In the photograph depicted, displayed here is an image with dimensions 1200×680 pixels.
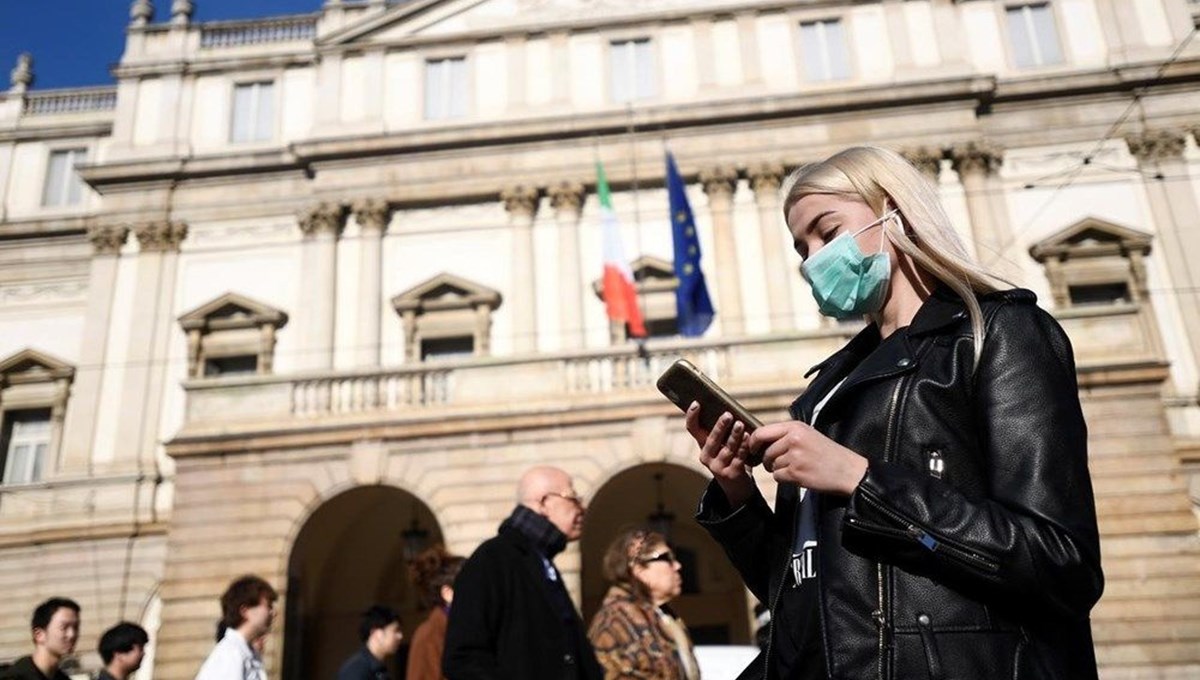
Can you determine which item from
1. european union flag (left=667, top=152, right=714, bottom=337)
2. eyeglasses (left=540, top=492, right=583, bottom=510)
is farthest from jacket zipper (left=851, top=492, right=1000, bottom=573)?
european union flag (left=667, top=152, right=714, bottom=337)

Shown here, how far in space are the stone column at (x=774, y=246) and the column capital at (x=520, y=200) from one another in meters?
4.68

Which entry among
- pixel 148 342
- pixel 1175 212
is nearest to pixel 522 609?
pixel 148 342

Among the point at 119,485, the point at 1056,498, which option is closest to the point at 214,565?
the point at 119,485

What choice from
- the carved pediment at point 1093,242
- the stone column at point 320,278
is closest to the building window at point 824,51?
the carved pediment at point 1093,242

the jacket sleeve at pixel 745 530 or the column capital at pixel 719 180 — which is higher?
the column capital at pixel 719 180

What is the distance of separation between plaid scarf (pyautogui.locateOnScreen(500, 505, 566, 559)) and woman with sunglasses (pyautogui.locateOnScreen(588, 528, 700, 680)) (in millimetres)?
469

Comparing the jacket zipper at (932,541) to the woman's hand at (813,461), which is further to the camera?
the woman's hand at (813,461)

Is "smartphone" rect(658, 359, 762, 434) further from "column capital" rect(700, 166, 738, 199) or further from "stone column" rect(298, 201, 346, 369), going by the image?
"column capital" rect(700, 166, 738, 199)

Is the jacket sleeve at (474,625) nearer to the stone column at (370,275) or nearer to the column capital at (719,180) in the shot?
the stone column at (370,275)

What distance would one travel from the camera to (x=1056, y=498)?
164 centimetres

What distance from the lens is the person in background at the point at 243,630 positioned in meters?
5.45

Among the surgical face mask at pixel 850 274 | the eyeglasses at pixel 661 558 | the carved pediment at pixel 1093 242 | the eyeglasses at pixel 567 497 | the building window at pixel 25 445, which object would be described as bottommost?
the eyeglasses at pixel 661 558

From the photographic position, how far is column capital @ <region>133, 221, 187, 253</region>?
70.1ft

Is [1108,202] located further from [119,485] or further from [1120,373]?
[119,485]
